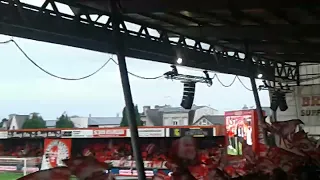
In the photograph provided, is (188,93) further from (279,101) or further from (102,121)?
(279,101)

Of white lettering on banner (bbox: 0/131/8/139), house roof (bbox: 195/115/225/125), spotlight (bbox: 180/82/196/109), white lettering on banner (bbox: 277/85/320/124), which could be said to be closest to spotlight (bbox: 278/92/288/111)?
white lettering on banner (bbox: 277/85/320/124)

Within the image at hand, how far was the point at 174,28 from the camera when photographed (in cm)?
640

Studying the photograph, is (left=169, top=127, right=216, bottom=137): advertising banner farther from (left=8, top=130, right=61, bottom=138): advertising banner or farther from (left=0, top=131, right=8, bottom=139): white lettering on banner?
(left=0, top=131, right=8, bottom=139): white lettering on banner

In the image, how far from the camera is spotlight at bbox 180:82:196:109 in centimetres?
855

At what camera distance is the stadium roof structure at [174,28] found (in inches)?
160

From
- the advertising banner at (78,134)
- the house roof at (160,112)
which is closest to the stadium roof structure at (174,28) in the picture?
the house roof at (160,112)

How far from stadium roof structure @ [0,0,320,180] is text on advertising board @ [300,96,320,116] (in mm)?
3564

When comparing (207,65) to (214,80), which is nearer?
(207,65)

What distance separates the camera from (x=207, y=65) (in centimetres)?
720

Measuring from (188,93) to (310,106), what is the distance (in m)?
4.48

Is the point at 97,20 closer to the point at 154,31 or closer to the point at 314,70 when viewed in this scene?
the point at 154,31

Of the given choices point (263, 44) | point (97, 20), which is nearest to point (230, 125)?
point (263, 44)

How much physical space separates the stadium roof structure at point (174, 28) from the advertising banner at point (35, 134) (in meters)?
3.77

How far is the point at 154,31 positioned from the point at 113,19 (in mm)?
1700
